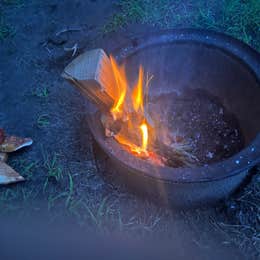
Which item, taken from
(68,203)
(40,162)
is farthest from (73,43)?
(68,203)

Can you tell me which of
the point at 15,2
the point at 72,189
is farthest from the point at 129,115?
the point at 15,2

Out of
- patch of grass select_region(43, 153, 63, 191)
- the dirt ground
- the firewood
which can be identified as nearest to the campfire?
the firewood

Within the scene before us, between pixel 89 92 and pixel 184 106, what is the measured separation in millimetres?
1030

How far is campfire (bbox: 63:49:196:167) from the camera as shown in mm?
1745

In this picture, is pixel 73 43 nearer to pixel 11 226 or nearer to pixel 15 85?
pixel 15 85

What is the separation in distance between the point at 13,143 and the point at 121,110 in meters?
0.85

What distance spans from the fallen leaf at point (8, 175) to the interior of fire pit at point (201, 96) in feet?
3.03

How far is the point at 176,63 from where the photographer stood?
2.53 metres

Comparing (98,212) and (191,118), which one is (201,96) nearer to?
(191,118)

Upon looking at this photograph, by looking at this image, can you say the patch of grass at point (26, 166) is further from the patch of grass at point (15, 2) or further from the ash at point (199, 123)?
the patch of grass at point (15, 2)

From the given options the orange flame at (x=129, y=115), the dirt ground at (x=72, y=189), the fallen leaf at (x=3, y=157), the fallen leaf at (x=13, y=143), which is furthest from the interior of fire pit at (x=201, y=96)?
the fallen leaf at (x=3, y=157)

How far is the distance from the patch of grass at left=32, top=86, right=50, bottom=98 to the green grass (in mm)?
855

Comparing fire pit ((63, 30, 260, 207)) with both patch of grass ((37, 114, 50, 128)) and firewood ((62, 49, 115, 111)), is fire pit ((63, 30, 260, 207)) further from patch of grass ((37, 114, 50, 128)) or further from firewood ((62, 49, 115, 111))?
patch of grass ((37, 114, 50, 128))

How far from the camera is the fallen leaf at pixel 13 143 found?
89.7 inches
